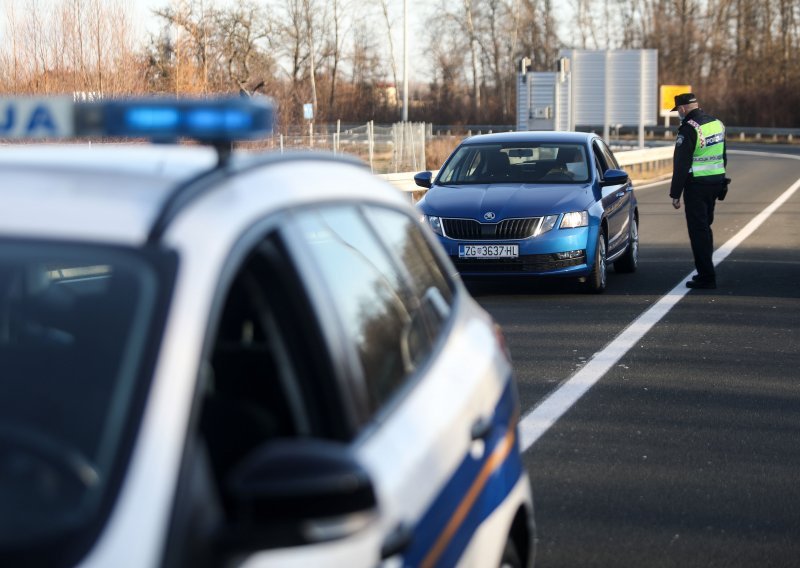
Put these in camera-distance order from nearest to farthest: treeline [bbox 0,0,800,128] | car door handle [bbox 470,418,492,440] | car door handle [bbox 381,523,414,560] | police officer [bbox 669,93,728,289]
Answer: car door handle [bbox 381,523,414,560] < car door handle [bbox 470,418,492,440] < police officer [bbox 669,93,728,289] < treeline [bbox 0,0,800,128]

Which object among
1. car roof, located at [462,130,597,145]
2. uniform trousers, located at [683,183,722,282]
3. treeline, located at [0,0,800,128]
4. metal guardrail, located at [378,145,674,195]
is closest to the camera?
uniform trousers, located at [683,183,722,282]

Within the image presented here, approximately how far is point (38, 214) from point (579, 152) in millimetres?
11533

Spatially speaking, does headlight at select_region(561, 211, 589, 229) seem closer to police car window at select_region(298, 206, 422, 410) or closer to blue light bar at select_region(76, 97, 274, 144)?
police car window at select_region(298, 206, 422, 410)

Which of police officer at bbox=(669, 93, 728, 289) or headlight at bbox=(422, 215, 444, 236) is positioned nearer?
headlight at bbox=(422, 215, 444, 236)

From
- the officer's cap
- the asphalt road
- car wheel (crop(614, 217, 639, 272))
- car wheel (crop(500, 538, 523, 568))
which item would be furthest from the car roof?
car wheel (crop(500, 538, 523, 568))

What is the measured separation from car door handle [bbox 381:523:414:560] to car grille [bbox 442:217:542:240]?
32.1ft

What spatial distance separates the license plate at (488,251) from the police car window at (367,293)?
8.92 m

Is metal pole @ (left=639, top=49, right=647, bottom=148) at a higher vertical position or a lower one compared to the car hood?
higher

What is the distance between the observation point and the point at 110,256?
7.56ft

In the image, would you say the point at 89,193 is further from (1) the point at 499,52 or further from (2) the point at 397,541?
(1) the point at 499,52

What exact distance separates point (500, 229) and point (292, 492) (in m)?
10.4

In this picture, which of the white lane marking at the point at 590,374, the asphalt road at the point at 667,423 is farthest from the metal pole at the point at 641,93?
the white lane marking at the point at 590,374

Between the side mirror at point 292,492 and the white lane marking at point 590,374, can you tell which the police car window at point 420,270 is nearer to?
the side mirror at point 292,492

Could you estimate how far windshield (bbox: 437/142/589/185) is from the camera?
13.5 m
